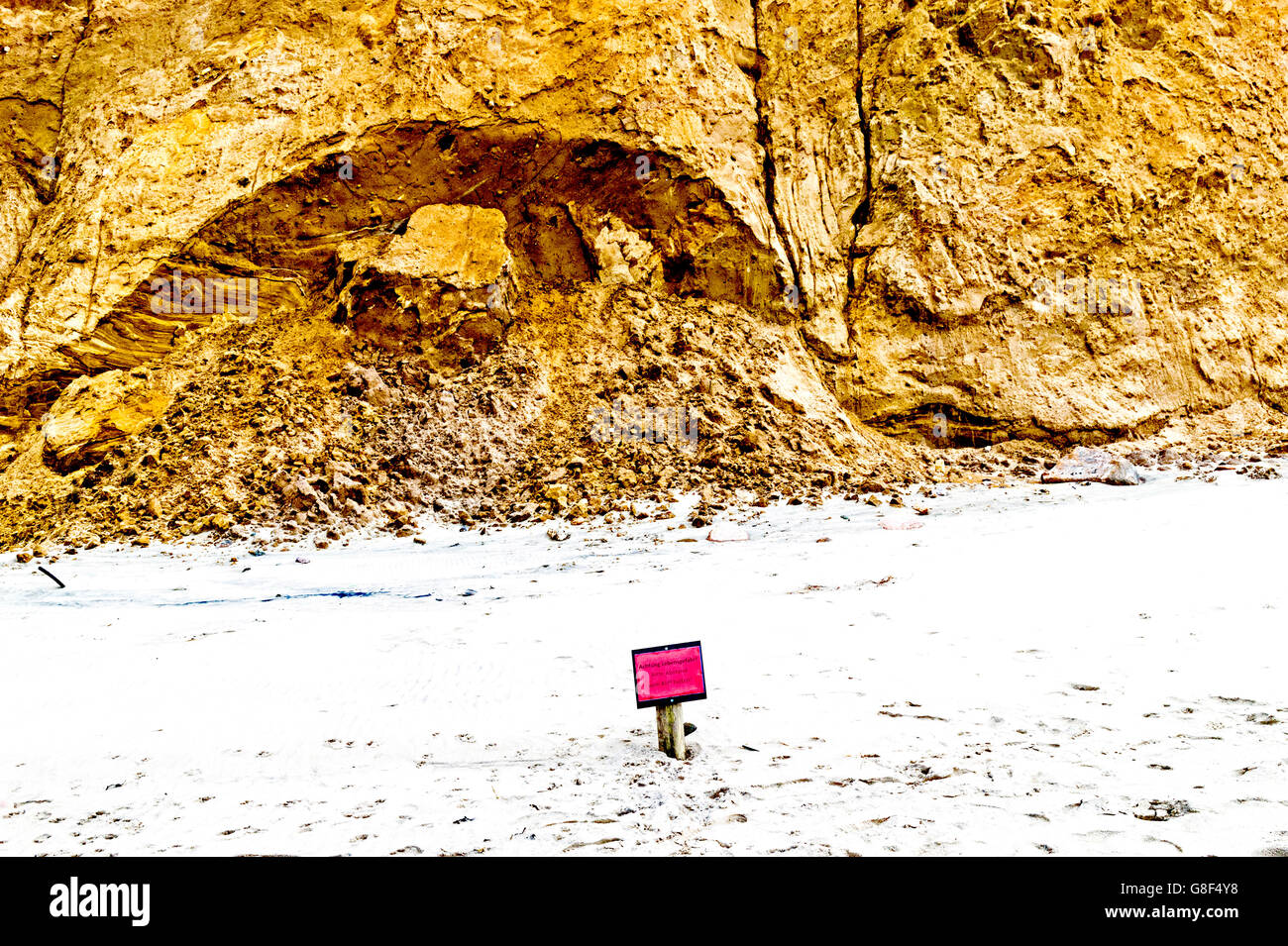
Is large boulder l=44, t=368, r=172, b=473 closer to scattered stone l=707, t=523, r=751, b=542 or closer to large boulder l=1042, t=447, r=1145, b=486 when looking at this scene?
scattered stone l=707, t=523, r=751, b=542

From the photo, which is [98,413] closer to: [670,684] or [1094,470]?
[670,684]

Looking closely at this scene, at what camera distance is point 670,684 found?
2695 millimetres

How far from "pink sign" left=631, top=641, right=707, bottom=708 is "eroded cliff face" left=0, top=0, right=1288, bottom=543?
23.7 feet

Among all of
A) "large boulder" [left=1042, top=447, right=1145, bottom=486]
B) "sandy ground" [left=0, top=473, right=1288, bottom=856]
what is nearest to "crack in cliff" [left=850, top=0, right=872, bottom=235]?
"large boulder" [left=1042, top=447, right=1145, bottom=486]

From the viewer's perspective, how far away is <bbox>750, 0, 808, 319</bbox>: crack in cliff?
12312mm

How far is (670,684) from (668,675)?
0.03 meters

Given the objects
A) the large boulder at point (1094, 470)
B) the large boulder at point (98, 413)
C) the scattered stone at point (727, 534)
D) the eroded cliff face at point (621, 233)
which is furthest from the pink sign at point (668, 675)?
the large boulder at point (98, 413)

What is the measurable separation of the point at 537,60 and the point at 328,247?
4457mm

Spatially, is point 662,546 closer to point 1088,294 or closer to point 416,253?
point 416,253

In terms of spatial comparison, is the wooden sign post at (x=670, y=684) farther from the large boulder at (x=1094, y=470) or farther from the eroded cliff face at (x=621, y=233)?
the large boulder at (x=1094, y=470)

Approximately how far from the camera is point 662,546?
271 inches

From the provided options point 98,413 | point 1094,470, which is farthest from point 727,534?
point 98,413

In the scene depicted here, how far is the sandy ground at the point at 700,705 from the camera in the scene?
2.15m

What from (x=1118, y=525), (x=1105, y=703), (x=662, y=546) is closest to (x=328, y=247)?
(x=662, y=546)
